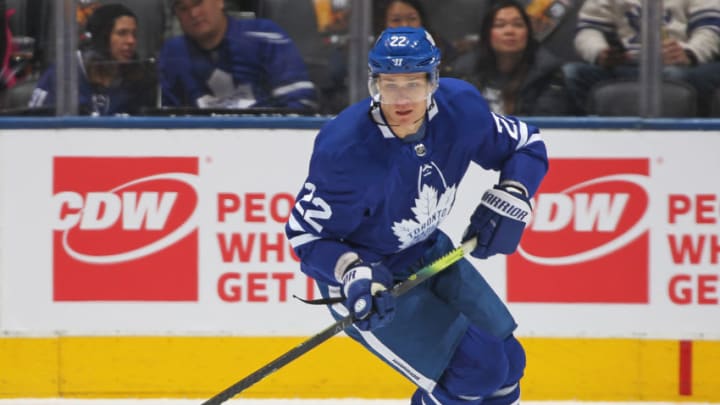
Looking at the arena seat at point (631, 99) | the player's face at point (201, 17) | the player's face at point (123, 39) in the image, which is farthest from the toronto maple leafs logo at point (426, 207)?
the player's face at point (123, 39)

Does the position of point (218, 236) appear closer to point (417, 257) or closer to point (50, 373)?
point (50, 373)

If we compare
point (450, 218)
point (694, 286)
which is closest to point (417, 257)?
point (450, 218)

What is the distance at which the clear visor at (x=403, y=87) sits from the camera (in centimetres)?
309

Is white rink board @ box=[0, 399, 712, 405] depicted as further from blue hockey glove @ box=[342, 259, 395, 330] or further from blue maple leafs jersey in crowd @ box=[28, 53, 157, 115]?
blue hockey glove @ box=[342, 259, 395, 330]

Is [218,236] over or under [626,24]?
under

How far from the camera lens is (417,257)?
136 inches

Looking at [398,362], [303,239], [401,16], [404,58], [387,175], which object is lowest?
[398,362]

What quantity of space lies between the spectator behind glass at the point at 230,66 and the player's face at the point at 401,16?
307 mm

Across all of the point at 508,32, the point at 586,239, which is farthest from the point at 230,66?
the point at 586,239

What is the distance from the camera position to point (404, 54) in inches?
122

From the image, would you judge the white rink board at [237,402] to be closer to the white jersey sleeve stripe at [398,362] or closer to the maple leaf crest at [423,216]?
the white jersey sleeve stripe at [398,362]

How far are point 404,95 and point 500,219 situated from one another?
41 centimetres

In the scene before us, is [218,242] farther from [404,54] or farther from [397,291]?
[404,54]

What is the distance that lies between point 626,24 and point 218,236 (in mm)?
1418
